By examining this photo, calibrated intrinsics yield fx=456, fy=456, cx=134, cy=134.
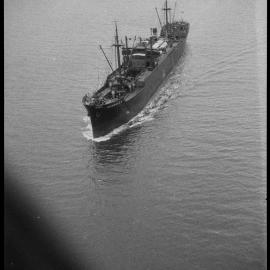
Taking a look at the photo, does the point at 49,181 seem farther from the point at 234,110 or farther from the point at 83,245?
the point at 234,110

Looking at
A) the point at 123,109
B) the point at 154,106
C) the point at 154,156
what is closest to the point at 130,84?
the point at 154,106

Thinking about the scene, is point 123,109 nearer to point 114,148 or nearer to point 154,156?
point 114,148

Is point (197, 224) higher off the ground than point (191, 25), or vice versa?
point (191, 25)

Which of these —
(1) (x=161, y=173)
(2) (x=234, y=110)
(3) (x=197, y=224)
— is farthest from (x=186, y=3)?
(3) (x=197, y=224)

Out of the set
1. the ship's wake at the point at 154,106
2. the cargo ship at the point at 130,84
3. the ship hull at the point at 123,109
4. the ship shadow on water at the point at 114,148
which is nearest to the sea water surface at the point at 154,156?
the ship shadow on water at the point at 114,148

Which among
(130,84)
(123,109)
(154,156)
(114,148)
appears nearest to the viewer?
(154,156)

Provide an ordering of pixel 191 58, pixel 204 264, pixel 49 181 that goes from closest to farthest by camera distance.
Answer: pixel 204 264 → pixel 49 181 → pixel 191 58

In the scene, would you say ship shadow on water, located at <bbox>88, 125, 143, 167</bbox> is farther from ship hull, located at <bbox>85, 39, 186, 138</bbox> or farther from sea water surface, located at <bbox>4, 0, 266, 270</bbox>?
ship hull, located at <bbox>85, 39, 186, 138</bbox>
